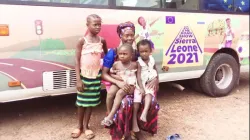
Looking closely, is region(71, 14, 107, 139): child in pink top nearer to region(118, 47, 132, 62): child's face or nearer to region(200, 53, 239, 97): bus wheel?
region(118, 47, 132, 62): child's face

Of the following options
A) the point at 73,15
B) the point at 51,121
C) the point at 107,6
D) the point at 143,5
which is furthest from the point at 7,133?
the point at 143,5

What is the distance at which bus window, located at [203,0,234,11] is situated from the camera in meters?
4.42

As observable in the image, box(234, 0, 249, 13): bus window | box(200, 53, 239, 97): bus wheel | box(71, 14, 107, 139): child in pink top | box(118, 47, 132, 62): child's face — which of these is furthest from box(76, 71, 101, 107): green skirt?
box(234, 0, 249, 13): bus window

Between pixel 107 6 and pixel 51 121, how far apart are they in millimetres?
1720

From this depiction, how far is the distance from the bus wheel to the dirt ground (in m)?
0.16

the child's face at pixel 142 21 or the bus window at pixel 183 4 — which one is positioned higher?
the bus window at pixel 183 4

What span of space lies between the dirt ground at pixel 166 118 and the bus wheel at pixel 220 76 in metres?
0.16

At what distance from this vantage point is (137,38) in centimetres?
378

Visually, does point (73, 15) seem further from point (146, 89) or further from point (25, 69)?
point (146, 89)

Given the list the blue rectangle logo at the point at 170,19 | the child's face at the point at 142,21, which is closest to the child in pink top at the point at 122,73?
the child's face at the point at 142,21

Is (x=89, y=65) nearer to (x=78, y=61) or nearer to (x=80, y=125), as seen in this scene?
(x=78, y=61)

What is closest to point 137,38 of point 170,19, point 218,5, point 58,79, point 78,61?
point 170,19

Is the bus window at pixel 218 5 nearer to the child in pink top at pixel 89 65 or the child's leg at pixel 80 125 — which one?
the child in pink top at pixel 89 65

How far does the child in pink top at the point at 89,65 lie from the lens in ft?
9.83
